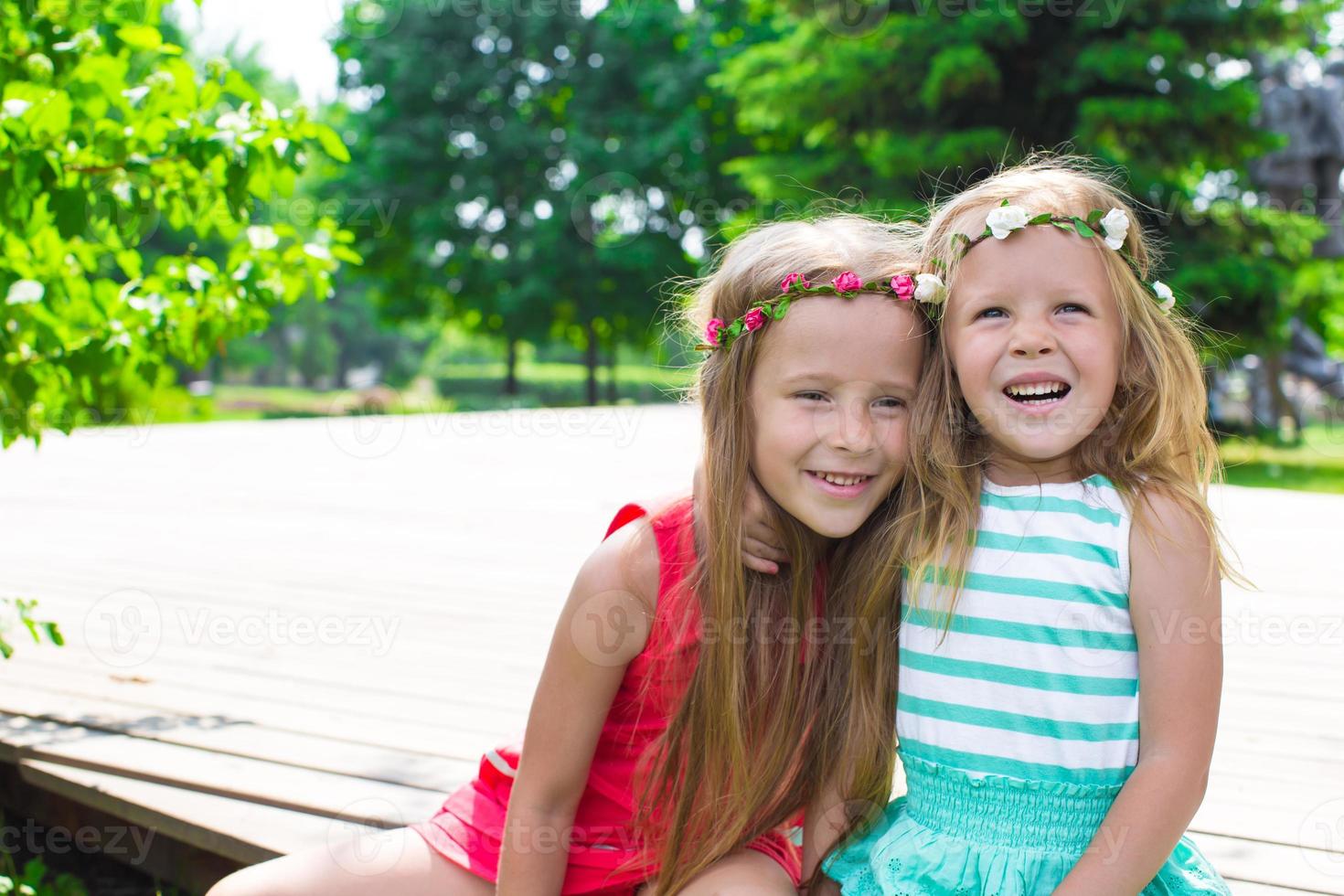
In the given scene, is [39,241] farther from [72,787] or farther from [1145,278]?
[1145,278]

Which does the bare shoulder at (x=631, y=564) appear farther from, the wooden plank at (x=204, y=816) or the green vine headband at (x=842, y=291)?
the wooden plank at (x=204, y=816)

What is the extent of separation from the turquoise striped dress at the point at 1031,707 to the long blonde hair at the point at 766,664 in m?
0.12

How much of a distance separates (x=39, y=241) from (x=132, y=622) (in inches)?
85.5


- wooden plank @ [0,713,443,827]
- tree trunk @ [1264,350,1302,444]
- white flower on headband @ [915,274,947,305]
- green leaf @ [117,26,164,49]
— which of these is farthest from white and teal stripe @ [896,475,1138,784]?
tree trunk @ [1264,350,1302,444]

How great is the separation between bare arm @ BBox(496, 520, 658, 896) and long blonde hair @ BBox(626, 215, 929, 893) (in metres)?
0.10

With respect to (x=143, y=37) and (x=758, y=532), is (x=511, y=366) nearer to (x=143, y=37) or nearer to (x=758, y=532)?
(x=143, y=37)

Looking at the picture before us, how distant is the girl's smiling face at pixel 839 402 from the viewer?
1.74 metres

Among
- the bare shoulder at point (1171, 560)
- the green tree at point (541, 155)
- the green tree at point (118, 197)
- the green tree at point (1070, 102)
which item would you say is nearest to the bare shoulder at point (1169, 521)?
the bare shoulder at point (1171, 560)

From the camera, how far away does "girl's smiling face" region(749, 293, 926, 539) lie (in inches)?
68.4

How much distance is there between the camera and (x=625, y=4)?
2352cm

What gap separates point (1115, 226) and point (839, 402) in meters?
0.46

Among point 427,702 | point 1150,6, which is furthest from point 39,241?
point 1150,6

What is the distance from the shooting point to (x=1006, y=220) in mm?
1654

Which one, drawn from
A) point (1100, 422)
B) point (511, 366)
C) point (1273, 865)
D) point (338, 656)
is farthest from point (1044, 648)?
point (511, 366)
